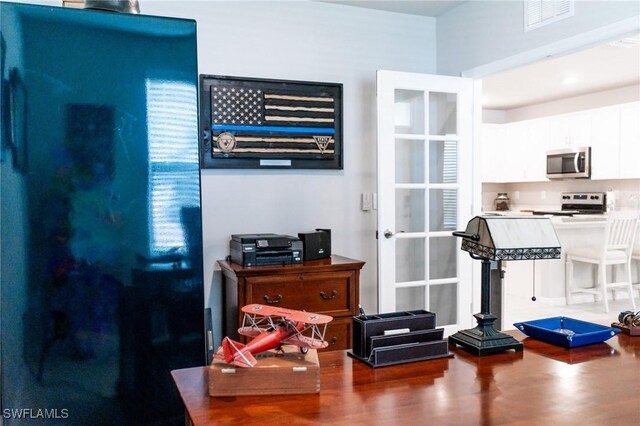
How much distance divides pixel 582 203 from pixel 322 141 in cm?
501

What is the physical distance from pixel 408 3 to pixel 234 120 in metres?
1.53

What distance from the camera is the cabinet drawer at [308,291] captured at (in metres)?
2.74

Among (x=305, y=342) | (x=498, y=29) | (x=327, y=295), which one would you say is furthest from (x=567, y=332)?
(x=498, y=29)

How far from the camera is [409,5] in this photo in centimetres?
368

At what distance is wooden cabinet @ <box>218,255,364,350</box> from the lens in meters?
2.72

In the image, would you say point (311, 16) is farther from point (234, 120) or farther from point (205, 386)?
point (205, 386)

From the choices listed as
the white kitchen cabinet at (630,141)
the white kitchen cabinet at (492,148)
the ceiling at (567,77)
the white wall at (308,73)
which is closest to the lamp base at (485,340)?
the white wall at (308,73)

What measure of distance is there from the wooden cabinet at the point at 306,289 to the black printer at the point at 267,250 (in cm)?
6

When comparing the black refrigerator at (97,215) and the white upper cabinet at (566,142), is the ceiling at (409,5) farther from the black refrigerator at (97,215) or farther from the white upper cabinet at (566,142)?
the white upper cabinet at (566,142)

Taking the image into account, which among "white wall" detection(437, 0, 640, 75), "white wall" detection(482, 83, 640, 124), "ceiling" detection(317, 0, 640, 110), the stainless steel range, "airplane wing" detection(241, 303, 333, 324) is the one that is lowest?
"airplane wing" detection(241, 303, 333, 324)

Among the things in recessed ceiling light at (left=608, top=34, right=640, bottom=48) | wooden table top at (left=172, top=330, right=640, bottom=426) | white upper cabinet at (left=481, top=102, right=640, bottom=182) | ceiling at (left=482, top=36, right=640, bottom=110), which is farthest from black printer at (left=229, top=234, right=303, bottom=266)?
recessed ceiling light at (left=608, top=34, right=640, bottom=48)

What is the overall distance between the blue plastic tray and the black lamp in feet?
0.45

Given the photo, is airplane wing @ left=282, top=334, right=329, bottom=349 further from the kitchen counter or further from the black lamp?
the kitchen counter

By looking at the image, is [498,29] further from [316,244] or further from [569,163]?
[569,163]
